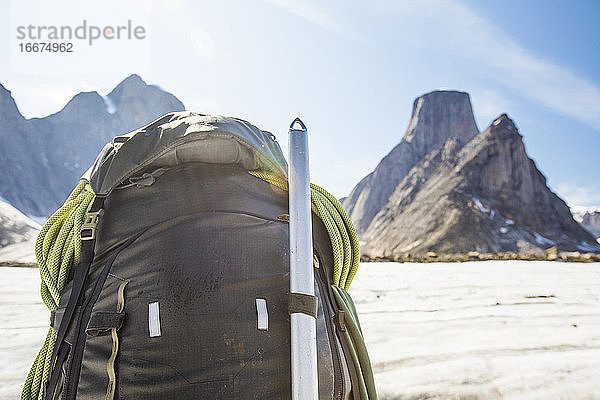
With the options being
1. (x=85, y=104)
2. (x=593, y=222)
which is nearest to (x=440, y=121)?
(x=593, y=222)

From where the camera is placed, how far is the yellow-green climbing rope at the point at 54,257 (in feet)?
4.29

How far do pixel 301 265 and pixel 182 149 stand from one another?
507 mm

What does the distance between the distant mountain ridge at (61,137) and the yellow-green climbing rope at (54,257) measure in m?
46.1

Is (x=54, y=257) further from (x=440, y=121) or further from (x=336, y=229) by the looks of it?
(x=440, y=121)

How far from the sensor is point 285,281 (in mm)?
1226

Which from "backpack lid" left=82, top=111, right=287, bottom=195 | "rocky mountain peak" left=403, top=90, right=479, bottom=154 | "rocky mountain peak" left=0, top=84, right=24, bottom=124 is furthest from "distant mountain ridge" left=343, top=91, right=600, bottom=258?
"rocky mountain peak" left=0, top=84, right=24, bottom=124

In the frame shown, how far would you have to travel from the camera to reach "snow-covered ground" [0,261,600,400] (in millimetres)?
1876

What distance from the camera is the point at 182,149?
1.29m

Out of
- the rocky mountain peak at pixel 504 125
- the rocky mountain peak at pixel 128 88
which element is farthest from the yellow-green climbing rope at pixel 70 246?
the rocky mountain peak at pixel 128 88

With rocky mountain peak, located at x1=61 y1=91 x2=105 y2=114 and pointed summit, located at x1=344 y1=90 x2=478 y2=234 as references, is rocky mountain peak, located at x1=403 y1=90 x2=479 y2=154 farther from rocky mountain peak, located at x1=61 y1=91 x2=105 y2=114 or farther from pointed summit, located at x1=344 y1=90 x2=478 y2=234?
rocky mountain peak, located at x1=61 y1=91 x2=105 y2=114

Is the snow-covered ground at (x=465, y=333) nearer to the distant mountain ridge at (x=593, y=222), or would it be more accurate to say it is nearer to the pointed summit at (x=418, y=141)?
the pointed summit at (x=418, y=141)

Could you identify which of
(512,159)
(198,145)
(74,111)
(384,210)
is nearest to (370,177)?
(384,210)

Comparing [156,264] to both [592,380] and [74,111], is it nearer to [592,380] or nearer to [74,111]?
[592,380]

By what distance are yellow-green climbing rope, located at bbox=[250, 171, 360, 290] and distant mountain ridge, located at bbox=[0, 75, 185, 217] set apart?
46510 mm
